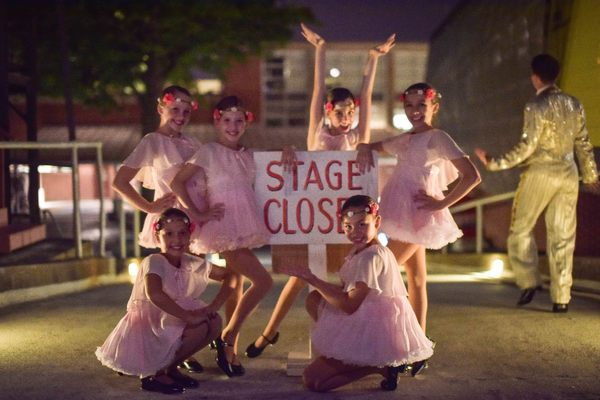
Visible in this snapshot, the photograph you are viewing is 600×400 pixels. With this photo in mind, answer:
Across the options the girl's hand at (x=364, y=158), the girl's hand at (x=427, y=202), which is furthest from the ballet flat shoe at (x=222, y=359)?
the girl's hand at (x=427, y=202)

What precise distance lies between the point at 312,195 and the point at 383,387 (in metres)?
1.26

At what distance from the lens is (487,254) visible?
10.6 metres

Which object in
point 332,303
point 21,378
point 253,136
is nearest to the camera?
point 332,303

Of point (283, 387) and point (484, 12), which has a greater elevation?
point (484, 12)

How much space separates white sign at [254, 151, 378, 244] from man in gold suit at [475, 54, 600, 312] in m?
1.95

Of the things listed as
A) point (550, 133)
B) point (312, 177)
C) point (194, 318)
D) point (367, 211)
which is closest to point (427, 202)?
point (367, 211)

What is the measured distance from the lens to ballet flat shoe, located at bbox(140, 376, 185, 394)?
4684 mm

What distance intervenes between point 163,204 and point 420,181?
Answer: 1694mm

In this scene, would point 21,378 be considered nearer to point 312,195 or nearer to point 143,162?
point 143,162

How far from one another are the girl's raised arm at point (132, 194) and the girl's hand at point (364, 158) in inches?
49.7

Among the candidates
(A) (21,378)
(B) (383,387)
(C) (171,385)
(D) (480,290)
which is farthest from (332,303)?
(D) (480,290)

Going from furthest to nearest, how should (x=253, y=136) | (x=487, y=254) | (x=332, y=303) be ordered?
1. (x=253, y=136)
2. (x=487, y=254)
3. (x=332, y=303)

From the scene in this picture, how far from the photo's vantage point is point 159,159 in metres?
5.34

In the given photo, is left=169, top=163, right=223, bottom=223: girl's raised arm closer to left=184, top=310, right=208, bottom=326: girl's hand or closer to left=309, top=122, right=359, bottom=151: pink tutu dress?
left=184, top=310, right=208, bottom=326: girl's hand
